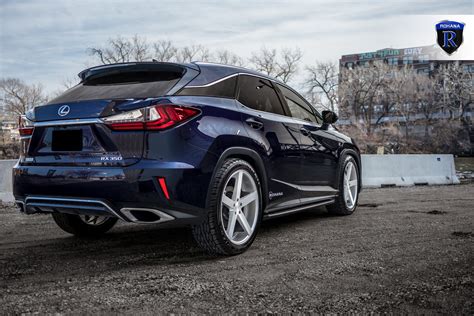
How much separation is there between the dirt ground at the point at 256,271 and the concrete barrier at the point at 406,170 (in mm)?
5803

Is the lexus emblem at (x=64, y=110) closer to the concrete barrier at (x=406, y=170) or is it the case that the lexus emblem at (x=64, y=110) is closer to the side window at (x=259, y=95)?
the side window at (x=259, y=95)

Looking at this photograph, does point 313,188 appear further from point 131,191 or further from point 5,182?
point 5,182

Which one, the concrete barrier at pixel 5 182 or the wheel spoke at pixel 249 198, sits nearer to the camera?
the wheel spoke at pixel 249 198

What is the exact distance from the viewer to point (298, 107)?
18.0 ft

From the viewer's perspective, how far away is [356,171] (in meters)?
6.74

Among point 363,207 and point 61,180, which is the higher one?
point 61,180

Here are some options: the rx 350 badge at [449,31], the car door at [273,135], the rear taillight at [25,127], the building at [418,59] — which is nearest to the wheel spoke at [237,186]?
the car door at [273,135]

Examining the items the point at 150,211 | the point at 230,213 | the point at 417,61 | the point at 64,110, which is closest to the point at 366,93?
the point at 417,61

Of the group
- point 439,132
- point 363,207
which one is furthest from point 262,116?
point 439,132

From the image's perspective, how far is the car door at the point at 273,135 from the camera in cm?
431

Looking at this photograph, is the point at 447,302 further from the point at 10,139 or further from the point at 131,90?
the point at 10,139

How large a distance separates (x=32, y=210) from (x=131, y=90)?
1255mm

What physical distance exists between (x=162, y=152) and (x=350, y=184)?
386 centimetres

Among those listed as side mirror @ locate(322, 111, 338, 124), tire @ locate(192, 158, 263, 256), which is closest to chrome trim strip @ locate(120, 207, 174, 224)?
tire @ locate(192, 158, 263, 256)
